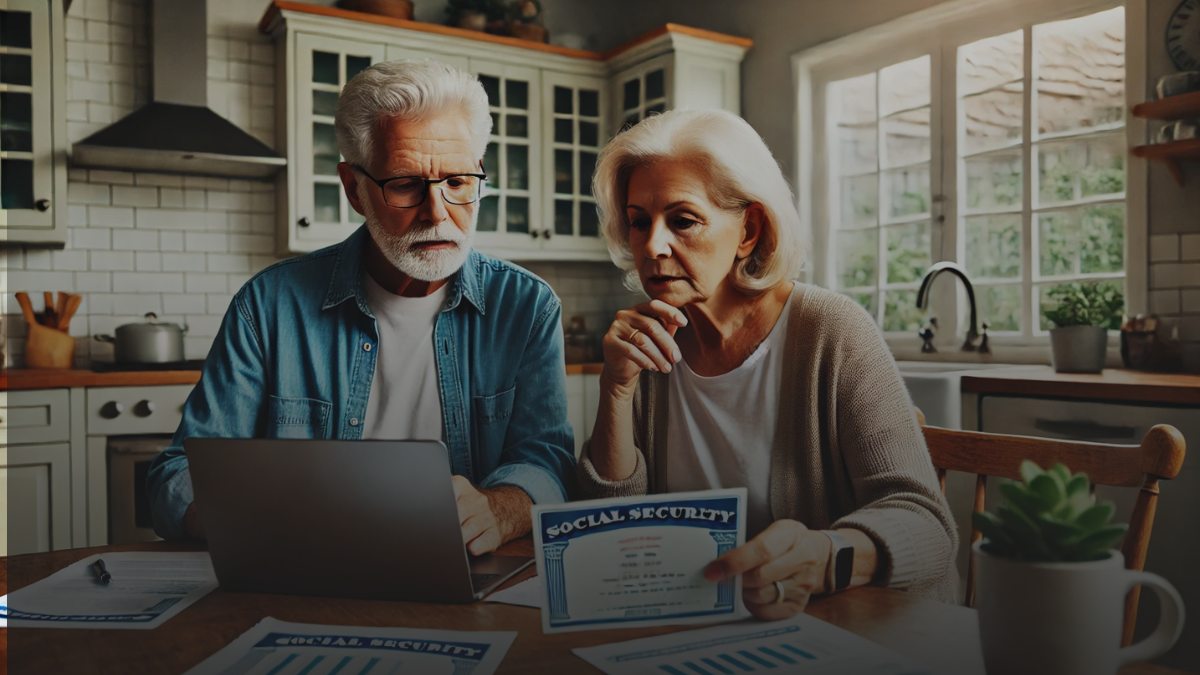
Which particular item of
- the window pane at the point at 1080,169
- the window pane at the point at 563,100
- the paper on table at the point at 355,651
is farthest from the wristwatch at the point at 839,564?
the window pane at the point at 563,100

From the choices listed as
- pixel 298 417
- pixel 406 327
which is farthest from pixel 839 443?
pixel 298 417

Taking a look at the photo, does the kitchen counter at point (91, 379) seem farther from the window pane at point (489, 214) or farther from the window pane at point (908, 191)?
the window pane at point (908, 191)

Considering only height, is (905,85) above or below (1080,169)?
above

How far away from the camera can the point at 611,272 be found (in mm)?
4703

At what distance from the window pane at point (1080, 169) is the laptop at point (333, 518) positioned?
106 inches

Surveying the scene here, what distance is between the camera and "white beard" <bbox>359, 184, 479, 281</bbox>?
60.9 inches

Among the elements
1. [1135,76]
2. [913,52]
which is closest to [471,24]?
[913,52]

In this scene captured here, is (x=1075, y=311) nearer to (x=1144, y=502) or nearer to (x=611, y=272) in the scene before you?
(x=1144, y=502)

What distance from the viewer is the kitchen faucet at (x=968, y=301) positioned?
2998mm

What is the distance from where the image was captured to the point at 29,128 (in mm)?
3291

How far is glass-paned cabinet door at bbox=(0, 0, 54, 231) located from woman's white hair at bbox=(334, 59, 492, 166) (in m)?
2.35

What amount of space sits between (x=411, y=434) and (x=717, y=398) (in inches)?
21.6

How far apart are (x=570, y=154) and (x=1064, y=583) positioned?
150 inches

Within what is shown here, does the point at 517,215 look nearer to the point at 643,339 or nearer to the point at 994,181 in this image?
the point at 994,181
